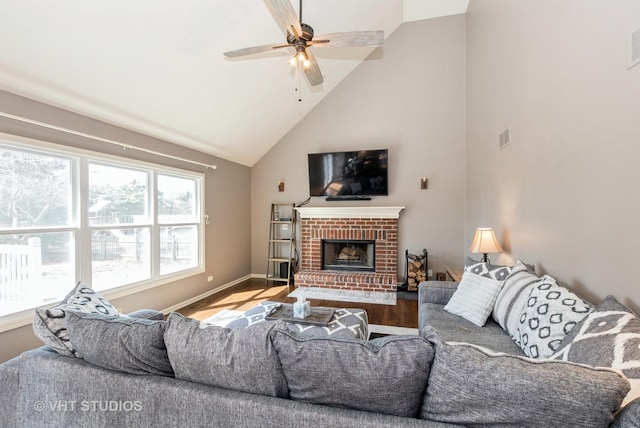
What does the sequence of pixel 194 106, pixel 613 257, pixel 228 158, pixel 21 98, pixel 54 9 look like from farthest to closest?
pixel 228 158, pixel 194 106, pixel 21 98, pixel 54 9, pixel 613 257

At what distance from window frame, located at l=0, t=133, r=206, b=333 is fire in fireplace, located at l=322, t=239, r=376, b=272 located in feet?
7.79

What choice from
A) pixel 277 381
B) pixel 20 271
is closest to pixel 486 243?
pixel 277 381

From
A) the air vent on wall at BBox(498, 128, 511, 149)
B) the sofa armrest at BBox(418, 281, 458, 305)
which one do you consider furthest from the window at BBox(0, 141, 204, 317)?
the air vent on wall at BBox(498, 128, 511, 149)

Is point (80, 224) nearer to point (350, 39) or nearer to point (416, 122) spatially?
point (350, 39)

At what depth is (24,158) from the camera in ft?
8.08

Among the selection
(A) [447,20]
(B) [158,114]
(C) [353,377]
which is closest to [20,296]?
(B) [158,114]

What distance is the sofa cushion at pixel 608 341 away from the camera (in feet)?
3.27

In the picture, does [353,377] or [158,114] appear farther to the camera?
[158,114]

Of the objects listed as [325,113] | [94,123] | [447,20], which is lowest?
[94,123]

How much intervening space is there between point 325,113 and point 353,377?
4998mm

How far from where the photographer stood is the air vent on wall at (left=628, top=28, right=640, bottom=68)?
137 cm

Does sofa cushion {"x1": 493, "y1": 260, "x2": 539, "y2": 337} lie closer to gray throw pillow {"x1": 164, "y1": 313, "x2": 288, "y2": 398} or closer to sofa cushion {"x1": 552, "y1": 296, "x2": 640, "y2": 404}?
sofa cushion {"x1": 552, "y1": 296, "x2": 640, "y2": 404}

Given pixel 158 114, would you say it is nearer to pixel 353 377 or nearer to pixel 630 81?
pixel 353 377

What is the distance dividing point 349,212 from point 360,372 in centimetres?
416
